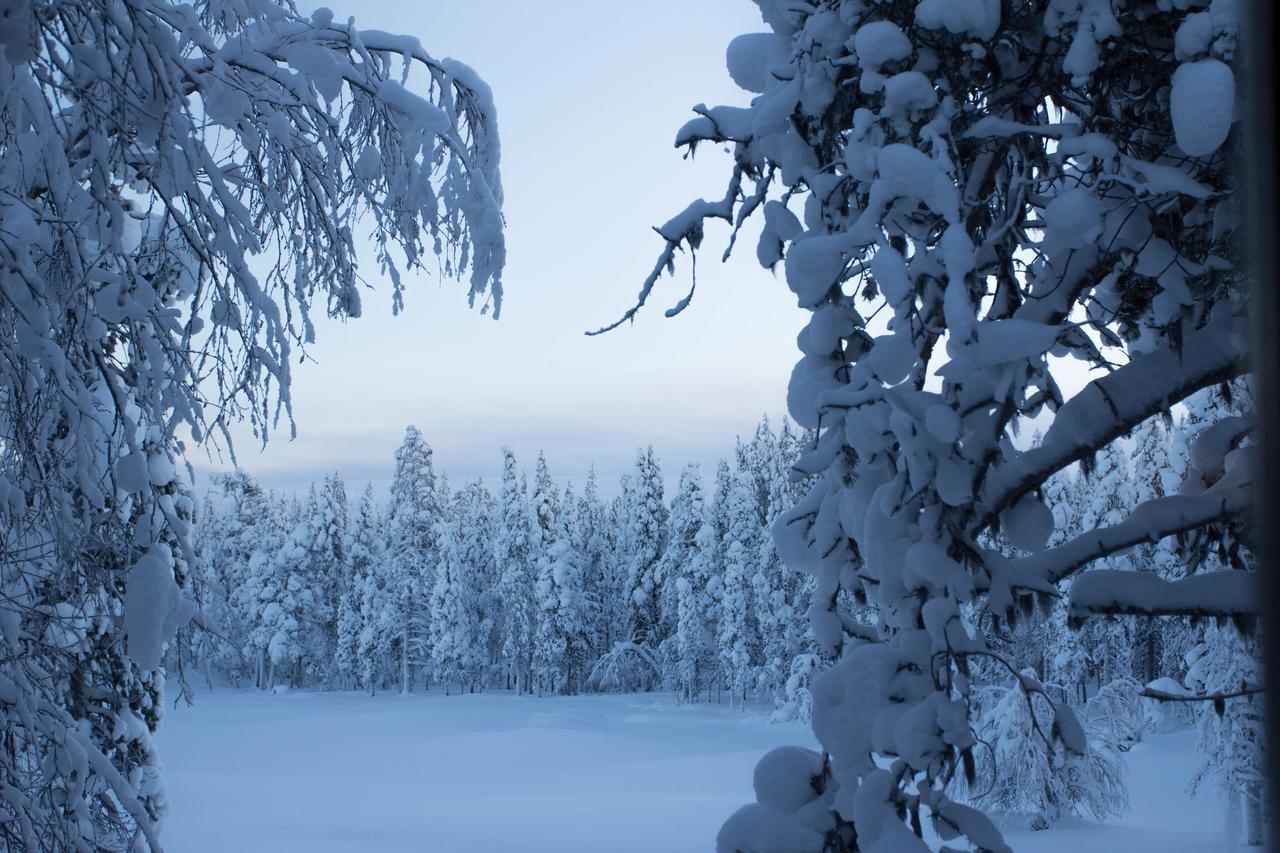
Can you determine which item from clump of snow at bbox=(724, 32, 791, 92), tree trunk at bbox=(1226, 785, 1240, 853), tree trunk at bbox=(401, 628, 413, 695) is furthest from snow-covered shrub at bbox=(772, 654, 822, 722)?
clump of snow at bbox=(724, 32, 791, 92)

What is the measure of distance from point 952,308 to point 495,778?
29663 mm

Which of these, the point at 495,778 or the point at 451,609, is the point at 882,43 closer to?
the point at 495,778

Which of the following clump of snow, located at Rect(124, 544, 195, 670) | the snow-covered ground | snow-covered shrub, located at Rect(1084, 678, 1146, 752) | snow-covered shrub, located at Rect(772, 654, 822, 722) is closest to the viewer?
clump of snow, located at Rect(124, 544, 195, 670)

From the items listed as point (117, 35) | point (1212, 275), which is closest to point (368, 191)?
point (117, 35)

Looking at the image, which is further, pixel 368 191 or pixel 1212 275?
pixel 368 191

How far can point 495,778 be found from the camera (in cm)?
2928

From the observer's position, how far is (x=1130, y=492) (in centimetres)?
2702

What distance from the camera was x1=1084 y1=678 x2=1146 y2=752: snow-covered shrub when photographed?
18016 mm

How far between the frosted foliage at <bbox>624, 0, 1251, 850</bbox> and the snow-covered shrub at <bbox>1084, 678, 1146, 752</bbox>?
16.9 m

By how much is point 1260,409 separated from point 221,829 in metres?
22.9

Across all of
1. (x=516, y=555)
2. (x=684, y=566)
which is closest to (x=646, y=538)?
(x=684, y=566)

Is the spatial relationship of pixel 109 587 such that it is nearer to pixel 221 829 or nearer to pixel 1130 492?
pixel 221 829

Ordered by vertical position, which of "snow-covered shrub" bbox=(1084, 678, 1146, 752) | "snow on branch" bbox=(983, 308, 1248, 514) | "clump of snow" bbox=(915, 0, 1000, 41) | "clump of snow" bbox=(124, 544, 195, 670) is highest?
"clump of snow" bbox=(915, 0, 1000, 41)

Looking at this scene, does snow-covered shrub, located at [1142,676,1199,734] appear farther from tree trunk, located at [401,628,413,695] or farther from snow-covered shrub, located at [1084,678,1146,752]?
tree trunk, located at [401,628,413,695]
